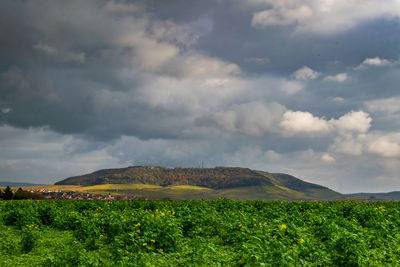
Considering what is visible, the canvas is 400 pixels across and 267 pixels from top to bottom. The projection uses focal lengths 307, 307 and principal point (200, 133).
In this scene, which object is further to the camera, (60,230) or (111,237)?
(60,230)

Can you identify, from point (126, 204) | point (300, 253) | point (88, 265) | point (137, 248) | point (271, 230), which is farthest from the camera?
point (126, 204)

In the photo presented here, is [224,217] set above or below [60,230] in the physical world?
above

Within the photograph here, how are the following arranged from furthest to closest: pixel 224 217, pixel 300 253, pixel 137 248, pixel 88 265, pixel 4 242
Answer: pixel 224 217, pixel 4 242, pixel 137 248, pixel 300 253, pixel 88 265

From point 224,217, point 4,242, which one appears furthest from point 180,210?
point 4,242

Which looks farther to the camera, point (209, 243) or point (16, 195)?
point (16, 195)

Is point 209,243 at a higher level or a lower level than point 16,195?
higher

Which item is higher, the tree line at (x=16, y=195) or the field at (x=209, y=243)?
the field at (x=209, y=243)

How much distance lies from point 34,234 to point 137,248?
7.05 m

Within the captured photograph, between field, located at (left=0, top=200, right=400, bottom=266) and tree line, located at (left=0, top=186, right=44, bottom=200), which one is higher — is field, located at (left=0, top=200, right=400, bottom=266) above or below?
above

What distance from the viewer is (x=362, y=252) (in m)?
11.8

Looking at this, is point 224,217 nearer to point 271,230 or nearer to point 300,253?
point 271,230

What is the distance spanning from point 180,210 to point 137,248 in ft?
28.8

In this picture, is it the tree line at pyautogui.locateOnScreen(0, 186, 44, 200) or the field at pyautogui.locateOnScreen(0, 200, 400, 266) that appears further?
the tree line at pyautogui.locateOnScreen(0, 186, 44, 200)

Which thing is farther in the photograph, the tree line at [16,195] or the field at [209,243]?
the tree line at [16,195]
